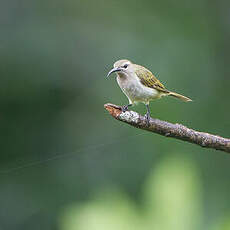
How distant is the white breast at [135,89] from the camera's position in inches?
152

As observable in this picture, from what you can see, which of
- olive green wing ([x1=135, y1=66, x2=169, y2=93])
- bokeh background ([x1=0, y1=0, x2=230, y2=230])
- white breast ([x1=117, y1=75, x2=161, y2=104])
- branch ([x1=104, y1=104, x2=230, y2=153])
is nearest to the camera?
branch ([x1=104, y1=104, x2=230, y2=153])

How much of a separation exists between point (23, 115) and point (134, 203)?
4393mm

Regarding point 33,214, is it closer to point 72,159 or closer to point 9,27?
point 72,159

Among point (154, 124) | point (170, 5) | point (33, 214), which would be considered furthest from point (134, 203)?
point (170, 5)

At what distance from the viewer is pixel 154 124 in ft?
8.35

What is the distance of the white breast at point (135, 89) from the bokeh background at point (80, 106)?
1.79 metres

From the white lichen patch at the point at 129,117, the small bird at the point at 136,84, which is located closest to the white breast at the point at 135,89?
the small bird at the point at 136,84

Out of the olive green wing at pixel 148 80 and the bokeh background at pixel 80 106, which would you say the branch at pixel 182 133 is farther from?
the bokeh background at pixel 80 106

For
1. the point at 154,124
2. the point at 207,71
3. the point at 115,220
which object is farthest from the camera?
the point at 207,71

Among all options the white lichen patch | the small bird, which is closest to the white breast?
the small bird

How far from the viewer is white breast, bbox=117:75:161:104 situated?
3.85m

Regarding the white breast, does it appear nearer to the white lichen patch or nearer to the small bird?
the small bird

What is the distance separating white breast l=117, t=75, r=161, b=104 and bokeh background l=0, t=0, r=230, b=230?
1.79 meters

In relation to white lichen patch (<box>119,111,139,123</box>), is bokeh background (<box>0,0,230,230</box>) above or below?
above
